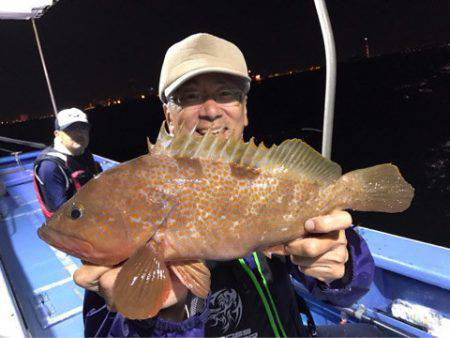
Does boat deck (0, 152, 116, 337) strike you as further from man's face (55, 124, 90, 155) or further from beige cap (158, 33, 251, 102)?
beige cap (158, 33, 251, 102)

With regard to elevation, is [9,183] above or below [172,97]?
below

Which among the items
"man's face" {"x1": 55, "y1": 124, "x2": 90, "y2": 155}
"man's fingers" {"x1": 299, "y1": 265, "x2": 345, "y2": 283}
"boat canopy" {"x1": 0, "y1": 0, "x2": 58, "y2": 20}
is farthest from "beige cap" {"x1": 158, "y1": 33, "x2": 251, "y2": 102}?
"man's face" {"x1": 55, "y1": 124, "x2": 90, "y2": 155}

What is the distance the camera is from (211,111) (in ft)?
7.41

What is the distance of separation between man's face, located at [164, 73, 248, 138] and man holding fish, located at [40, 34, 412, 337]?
41 centimetres

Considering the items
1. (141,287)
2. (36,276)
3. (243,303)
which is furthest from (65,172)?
(141,287)

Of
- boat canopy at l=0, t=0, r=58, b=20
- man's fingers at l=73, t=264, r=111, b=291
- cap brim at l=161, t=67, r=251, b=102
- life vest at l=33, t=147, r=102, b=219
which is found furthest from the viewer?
life vest at l=33, t=147, r=102, b=219

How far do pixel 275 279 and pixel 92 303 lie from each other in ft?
4.12

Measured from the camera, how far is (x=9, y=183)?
35.1 feet

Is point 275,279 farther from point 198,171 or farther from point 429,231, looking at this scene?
point 429,231

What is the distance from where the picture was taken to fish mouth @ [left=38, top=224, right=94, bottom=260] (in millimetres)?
1768

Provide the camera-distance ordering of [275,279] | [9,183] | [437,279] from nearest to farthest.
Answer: [275,279] → [437,279] → [9,183]

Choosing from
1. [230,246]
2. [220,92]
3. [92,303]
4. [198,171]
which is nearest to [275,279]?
Answer: [230,246]

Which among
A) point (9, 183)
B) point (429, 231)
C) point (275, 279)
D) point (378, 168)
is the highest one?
point (378, 168)

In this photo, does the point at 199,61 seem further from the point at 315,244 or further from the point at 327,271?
the point at 327,271
